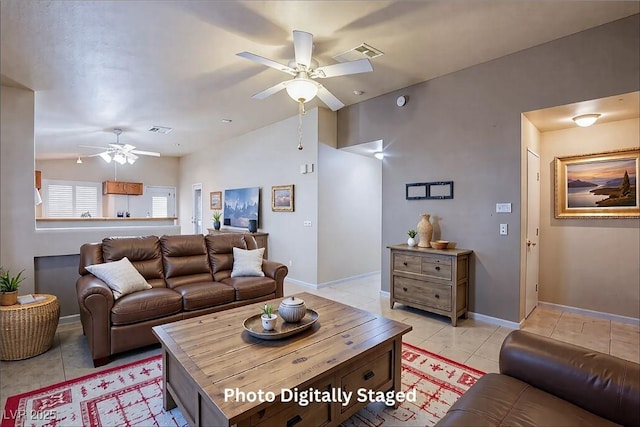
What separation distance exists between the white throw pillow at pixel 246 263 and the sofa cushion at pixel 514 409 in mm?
2716

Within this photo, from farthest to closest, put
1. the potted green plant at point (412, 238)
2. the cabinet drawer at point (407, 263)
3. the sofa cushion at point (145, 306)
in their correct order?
the potted green plant at point (412, 238)
the cabinet drawer at point (407, 263)
the sofa cushion at point (145, 306)

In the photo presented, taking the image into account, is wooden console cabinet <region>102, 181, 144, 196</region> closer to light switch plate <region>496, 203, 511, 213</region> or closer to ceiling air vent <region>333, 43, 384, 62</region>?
ceiling air vent <region>333, 43, 384, 62</region>

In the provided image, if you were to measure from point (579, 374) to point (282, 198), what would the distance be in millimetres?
4917

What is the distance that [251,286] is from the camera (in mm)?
3406

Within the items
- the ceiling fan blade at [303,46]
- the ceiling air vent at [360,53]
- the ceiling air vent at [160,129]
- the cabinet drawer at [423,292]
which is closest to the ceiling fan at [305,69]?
the ceiling fan blade at [303,46]

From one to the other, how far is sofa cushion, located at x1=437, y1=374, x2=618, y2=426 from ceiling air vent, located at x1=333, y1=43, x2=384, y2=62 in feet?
10.0

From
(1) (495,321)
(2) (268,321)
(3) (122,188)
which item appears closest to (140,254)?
(2) (268,321)

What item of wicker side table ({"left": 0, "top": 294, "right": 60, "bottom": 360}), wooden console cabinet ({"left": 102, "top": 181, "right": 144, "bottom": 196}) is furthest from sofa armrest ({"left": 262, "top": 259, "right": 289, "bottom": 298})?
wooden console cabinet ({"left": 102, "top": 181, "right": 144, "bottom": 196})

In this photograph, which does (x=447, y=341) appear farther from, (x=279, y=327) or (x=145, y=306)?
(x=145, y=306)

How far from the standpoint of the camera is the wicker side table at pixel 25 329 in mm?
2553

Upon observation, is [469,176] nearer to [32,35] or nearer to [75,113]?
[32,35]

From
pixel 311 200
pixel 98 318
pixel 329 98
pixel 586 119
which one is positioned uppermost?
pixel 329 98

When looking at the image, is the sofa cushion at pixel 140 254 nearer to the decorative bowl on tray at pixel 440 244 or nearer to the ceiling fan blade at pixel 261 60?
the ceiling fan blade at pixel 261 60

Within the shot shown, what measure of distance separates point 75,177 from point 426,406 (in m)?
10.1
